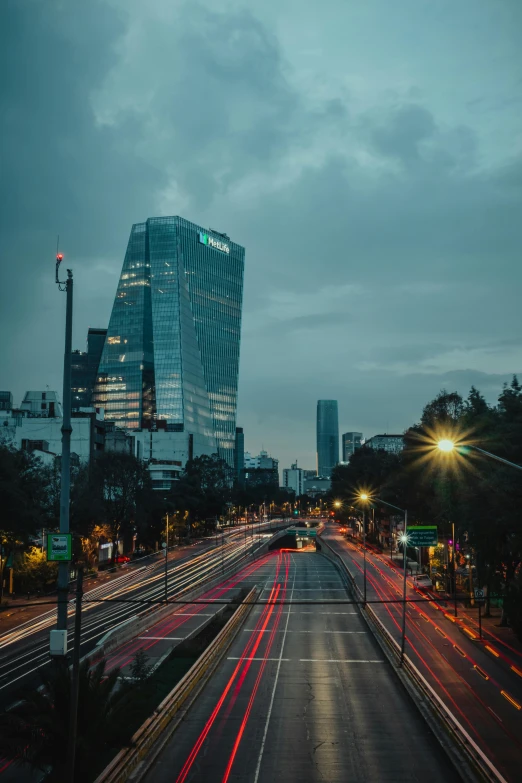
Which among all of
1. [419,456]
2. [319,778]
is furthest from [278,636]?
[419,456]

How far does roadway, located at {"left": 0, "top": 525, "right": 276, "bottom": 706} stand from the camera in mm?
42875

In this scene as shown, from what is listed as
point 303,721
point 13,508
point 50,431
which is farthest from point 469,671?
point 50,431

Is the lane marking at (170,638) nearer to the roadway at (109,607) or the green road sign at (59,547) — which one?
the roadway at (109,607)

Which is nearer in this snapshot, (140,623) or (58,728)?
(58,728)

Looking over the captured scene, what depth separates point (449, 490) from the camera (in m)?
65.8

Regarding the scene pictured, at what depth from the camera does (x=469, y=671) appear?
136ft

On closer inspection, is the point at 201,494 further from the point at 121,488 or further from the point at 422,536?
the point at 422,536

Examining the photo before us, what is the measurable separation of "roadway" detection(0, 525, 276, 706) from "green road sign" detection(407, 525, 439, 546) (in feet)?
74.2

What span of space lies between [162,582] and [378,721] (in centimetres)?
5756

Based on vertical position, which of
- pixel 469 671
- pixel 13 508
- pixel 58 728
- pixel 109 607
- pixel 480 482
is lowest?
pixel 109 607

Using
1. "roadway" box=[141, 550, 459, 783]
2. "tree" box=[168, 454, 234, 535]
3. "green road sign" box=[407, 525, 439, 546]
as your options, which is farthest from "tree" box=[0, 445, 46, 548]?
"tree" box=[168, 454, 234, 535]

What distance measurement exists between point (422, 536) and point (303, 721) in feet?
90.5

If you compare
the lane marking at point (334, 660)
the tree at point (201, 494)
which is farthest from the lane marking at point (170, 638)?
the tree at point (201, 494)

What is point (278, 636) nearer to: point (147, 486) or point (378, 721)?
point (378, 721)
